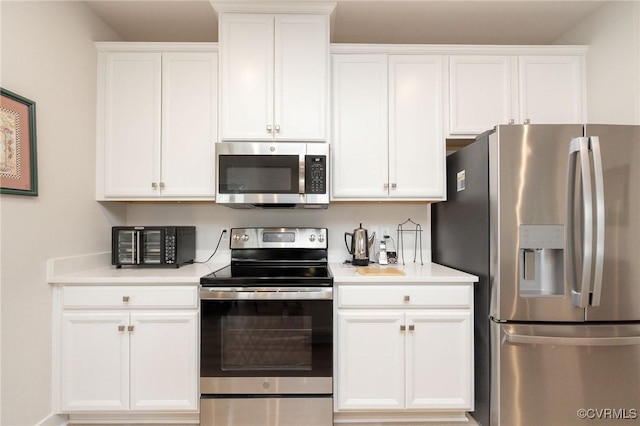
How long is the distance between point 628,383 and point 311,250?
1930mm

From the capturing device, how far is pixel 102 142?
2225mm

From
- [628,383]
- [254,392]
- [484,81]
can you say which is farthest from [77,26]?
[628,383]

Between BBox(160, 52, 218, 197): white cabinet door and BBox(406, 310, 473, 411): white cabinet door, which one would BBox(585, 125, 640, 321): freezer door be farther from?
BBox(160, 52, 218, 197): white cabinet door

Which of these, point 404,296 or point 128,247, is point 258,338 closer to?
point 404,296

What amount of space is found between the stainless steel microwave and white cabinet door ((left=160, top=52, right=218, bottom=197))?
0.62ft

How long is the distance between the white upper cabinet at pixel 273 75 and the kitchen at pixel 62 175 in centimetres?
73

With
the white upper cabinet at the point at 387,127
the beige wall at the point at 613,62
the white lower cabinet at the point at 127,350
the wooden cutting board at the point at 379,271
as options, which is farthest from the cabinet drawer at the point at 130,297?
the beige wall at the point at 613,62

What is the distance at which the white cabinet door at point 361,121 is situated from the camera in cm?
225

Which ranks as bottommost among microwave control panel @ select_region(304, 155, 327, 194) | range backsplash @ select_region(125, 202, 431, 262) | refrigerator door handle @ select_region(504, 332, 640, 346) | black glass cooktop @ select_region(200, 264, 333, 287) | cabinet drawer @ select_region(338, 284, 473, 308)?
refrigerator door handle @ select_region(504, 332, 640, 346)

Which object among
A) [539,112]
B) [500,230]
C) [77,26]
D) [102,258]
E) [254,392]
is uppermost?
[77,26]

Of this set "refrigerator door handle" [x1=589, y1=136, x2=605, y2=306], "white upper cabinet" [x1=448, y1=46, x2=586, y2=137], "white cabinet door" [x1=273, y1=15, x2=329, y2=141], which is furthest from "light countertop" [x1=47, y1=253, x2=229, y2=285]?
"refrigerator door handle" [x1=589, y1=136, x2=605, y2=306]

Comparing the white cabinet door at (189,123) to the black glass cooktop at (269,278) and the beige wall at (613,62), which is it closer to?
the black glass cooktop at (269,278)

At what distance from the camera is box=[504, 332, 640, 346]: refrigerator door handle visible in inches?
65.0

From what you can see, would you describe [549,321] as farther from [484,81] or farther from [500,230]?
[484,81]
